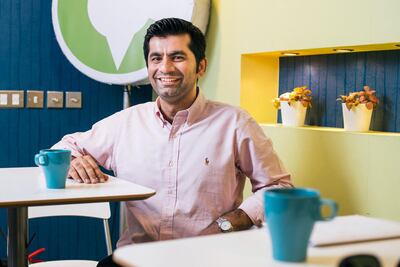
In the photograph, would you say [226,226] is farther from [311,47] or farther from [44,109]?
[44,109]

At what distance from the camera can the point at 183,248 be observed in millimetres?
930

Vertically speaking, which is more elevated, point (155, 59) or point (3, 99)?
point (155, 59)

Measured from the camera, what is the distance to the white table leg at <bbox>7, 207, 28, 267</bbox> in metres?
1.68

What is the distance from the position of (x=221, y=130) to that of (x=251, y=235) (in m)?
0.90

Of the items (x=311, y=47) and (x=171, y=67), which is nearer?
(x=171, y=67)

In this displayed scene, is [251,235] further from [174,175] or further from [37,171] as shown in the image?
[37,171]

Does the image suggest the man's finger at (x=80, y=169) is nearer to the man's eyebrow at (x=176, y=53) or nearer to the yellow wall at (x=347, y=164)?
the man's eyebrow at (x=176, y=53)

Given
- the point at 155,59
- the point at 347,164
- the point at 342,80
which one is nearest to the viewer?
the point at 155,59

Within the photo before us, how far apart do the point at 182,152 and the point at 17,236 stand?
54 centimetres

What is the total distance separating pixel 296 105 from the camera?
94.7 inches

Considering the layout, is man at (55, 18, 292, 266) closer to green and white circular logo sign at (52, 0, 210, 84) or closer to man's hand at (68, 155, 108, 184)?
man's hand at (68, 155, 108, 184)

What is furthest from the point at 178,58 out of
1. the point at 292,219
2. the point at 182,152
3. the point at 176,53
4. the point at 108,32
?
the point at 292,219

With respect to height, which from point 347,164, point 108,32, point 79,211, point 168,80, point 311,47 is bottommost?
point 79,211

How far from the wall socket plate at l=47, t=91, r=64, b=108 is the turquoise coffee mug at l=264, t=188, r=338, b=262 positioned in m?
2.56
